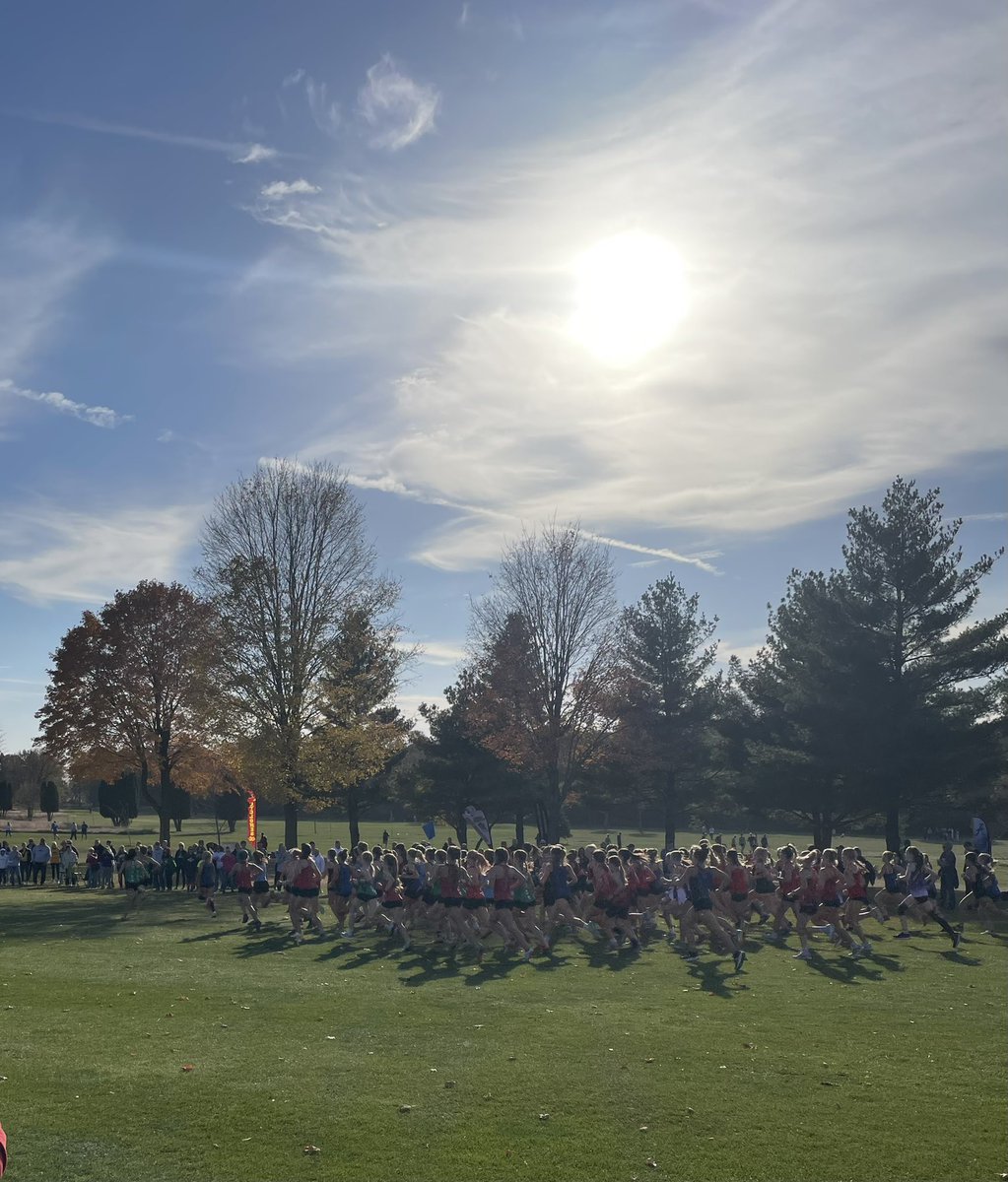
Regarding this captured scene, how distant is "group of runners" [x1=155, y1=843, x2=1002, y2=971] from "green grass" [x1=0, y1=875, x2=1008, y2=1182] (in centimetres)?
138

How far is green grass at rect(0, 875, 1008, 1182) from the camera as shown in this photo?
774 cm

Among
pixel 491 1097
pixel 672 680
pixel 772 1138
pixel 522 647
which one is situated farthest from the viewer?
pixel 672 680

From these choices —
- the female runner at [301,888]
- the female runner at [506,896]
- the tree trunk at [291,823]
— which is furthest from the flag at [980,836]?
the tree trunk at [291,823]

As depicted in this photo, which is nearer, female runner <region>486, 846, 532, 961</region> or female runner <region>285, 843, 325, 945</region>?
female runner <region>486, 846, 532, 961</region>

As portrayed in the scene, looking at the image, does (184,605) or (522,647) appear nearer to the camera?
(522,647)

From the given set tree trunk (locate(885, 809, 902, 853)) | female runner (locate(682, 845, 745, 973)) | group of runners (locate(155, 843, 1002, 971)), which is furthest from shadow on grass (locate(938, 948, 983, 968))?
tree trunk (locate(885, 809, 902, 853))

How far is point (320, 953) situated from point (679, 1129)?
454 inches

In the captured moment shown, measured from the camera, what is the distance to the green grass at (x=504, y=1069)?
7.74 meters

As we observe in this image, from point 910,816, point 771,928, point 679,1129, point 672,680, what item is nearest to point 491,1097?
point 679,1129

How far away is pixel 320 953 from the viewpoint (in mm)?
18516

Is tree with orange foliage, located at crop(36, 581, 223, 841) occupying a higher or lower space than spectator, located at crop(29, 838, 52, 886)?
higher

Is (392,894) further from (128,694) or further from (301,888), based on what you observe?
(128,694)

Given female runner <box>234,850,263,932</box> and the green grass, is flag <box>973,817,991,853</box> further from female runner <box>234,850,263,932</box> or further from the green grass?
female runner <box>234,850,263,932</box>

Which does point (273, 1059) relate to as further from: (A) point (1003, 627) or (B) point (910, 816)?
(B) point (910, 816)
